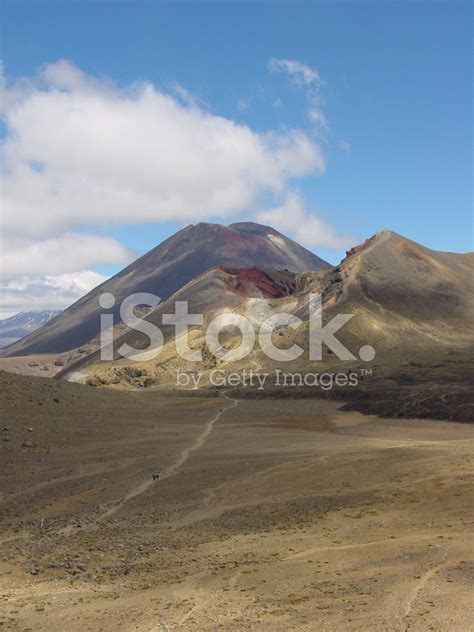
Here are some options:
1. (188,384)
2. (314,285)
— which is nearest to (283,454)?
(188,384)

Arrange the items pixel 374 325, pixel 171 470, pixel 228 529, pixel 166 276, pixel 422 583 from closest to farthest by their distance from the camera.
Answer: pixel 422 583 → pixel 228 529 → pixel 171 470 → pixel 374 325 → pixel 166 276

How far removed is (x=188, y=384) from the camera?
207 ft

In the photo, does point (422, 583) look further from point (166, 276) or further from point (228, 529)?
point (166, 276)

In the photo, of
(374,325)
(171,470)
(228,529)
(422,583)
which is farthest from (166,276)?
(422,583)

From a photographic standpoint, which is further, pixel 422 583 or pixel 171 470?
pixel 171 470

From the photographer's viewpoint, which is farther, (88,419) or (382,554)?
(88,419)

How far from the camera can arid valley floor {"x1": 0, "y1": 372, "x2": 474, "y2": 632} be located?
9.01 m

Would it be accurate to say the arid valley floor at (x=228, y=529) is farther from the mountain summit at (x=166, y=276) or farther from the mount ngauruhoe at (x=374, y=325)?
the mountain summit at (x=166, y=276)

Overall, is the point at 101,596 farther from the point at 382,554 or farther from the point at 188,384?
the point at 188,384

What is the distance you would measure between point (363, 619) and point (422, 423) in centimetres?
2959

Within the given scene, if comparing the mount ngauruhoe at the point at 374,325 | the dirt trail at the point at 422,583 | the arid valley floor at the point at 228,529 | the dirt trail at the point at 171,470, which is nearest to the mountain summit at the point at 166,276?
the mount ngauruhoe at the point at 374,325

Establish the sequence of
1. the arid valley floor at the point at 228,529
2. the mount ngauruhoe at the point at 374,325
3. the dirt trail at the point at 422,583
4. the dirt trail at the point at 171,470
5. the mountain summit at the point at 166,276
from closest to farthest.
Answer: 1. the dirt trail at the point at 422,583
2. the arid valley floor at the point at 228,529
3. the dirt trail at the point at 171,470
4. the mount ngauruhoe at the point at 374,325
5. the mountain summit at the point at 166,276

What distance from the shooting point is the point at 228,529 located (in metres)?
14.3

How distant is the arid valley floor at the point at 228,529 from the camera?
9.01 meters
